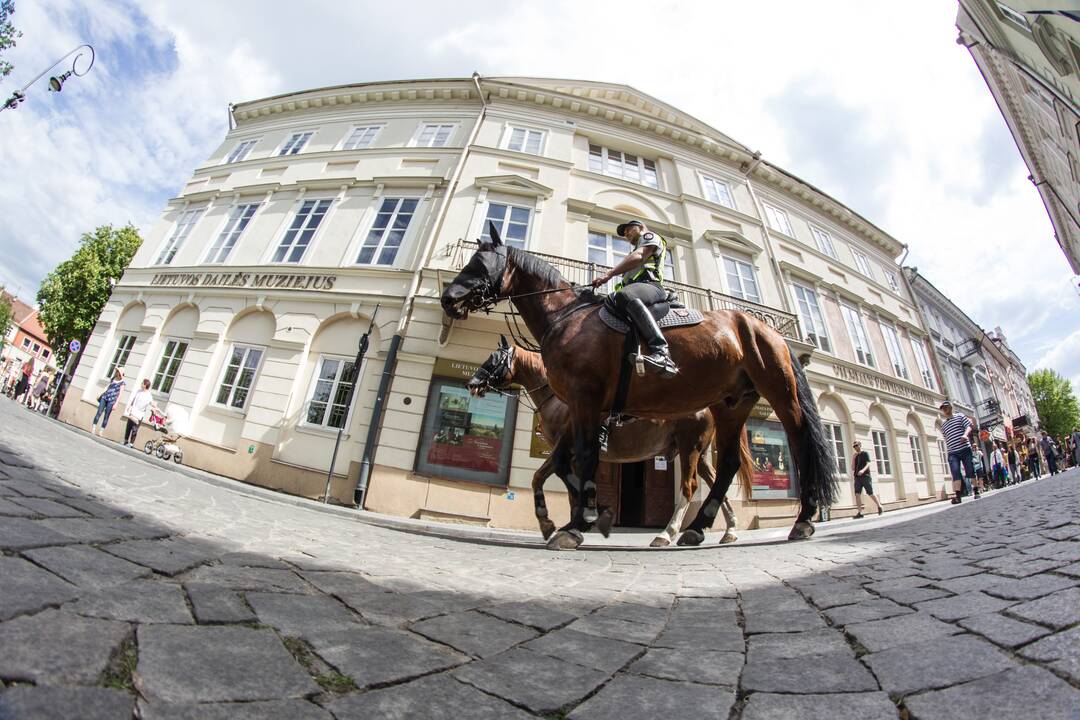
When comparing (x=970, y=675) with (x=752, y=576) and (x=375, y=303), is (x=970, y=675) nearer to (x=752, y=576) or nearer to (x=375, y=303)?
(x=752, y=576)

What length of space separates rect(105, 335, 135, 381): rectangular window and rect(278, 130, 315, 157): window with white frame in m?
8.19

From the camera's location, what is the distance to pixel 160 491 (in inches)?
177

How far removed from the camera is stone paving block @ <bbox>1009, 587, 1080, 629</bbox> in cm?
130

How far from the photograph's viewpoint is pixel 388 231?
1217 centimetres

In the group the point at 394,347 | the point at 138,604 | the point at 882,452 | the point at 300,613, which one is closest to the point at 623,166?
the point at 394,347

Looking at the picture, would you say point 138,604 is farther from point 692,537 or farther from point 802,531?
point 802,531

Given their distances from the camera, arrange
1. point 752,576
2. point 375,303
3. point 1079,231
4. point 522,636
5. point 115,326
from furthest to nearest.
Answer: point 1079,231, point 115,326, point 375,303, point 752,576, point 522,636

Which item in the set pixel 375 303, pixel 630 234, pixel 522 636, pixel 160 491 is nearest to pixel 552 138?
pixel 375 303

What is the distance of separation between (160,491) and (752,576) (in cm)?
581

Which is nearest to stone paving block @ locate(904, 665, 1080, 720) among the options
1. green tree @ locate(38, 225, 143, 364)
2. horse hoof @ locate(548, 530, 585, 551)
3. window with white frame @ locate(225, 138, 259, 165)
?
horse hoof @ locate(548, 530, 585, 551)

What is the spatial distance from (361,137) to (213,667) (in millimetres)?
17427

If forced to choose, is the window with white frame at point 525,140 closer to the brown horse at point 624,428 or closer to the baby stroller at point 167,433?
the brown horse at point 624,428

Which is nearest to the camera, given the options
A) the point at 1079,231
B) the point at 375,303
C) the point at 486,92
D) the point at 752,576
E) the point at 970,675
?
the point at 970,675

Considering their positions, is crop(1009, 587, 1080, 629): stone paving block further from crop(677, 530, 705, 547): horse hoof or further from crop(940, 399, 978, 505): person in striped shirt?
crop(940, 399, 978, 505): person in striped shirt
